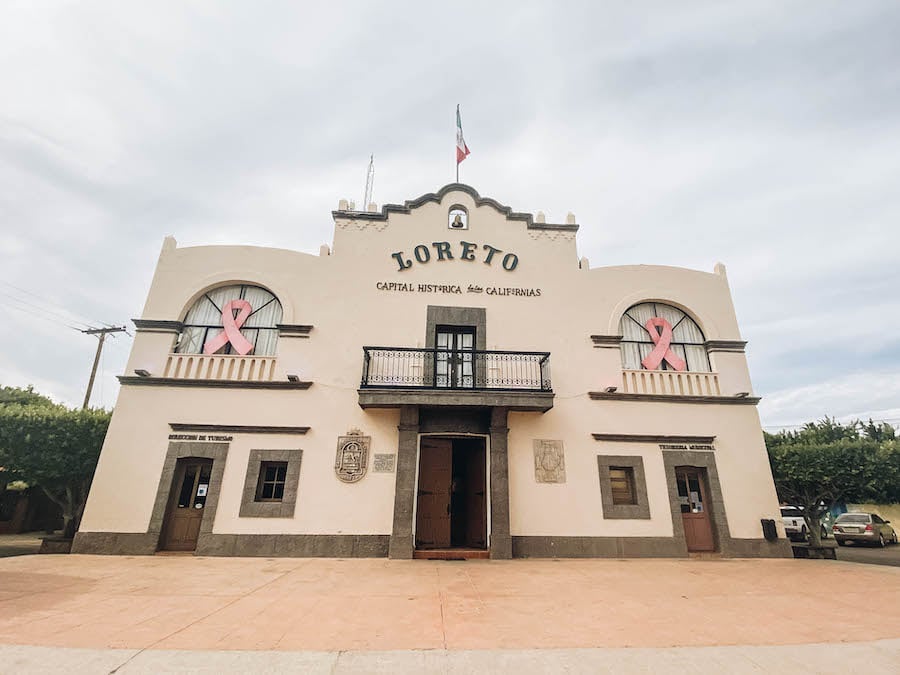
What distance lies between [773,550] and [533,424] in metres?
6.92

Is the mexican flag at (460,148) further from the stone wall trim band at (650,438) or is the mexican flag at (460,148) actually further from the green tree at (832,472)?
the green tree at (832,472)

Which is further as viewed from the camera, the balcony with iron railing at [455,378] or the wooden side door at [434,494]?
the wooden side door at [434,494]

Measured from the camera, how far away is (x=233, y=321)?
11.7 m

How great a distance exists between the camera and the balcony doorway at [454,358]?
11.1 meters

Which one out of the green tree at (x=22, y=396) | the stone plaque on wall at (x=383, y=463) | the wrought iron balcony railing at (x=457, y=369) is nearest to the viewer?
the stone plaque on wall at (x=383, y=463)

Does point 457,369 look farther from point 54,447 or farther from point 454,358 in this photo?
point 54,447

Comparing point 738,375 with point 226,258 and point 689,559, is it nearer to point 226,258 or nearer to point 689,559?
point 689,559

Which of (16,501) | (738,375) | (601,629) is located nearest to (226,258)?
(601,629)

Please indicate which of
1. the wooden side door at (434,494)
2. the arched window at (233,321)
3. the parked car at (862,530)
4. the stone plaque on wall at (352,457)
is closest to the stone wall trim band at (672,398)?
the wooden side door at (434,494)

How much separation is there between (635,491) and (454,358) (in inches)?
234

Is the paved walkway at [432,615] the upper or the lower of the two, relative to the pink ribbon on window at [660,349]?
lower

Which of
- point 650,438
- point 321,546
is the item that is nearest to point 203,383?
point 321,546

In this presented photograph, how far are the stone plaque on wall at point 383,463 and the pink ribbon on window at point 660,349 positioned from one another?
25.5 ft

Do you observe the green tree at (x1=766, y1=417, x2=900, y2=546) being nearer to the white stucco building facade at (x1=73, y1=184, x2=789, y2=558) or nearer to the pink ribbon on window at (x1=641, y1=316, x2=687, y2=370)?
the white stucco building facade at (x1=73, y1=184, x2=789, y2=558)
